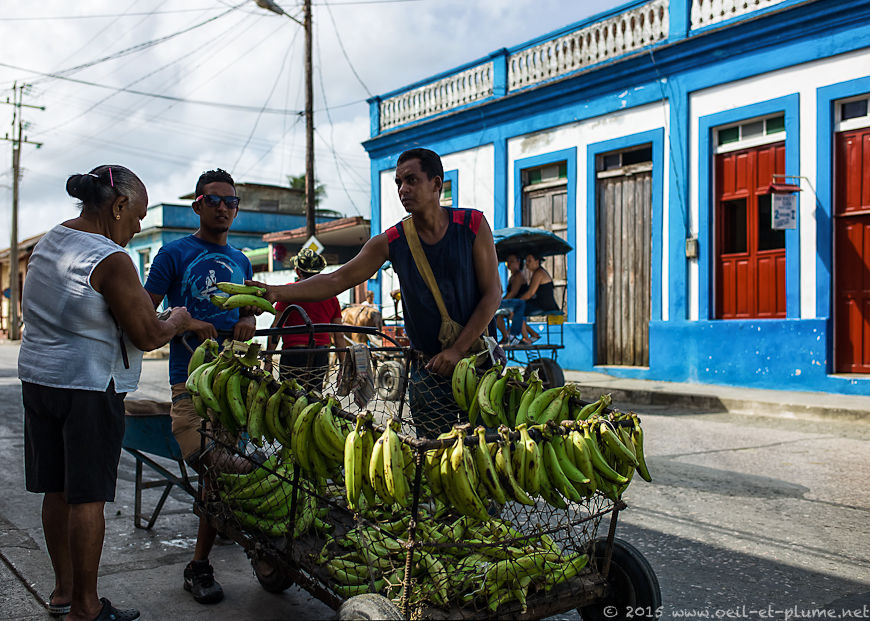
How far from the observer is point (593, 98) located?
13977 mm

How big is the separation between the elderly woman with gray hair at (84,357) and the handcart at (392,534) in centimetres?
41

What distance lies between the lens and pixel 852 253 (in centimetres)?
1063

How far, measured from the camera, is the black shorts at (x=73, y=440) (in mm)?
3006

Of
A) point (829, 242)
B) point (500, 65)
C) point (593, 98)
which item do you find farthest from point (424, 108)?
point (829, 242)

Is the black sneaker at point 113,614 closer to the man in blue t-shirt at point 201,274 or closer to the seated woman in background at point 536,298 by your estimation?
the man in blue t-shirt at point 201,274

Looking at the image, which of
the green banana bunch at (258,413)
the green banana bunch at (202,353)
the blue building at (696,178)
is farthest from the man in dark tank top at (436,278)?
the blue building at (696,178)

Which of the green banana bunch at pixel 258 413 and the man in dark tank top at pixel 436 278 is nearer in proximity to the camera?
the green banana bunch at pixel 258 413

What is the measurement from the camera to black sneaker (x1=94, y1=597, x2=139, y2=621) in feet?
9.97

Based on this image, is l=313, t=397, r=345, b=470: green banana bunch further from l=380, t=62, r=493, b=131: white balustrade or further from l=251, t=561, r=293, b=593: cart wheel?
l=380, t=62, r=493, b=131: white balustrade

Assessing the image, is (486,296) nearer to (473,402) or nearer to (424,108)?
(473,402)

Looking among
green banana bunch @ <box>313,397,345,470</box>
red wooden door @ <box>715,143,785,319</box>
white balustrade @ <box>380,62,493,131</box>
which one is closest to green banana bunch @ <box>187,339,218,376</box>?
green banana bunch @ <box>313,397,345,470</box>

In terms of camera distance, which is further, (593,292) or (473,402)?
(593,292)

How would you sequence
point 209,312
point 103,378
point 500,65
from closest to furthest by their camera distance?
point 103,378
point 209,312
point 500,65

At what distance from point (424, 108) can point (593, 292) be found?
21.5 feet
